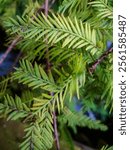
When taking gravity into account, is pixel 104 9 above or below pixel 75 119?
above

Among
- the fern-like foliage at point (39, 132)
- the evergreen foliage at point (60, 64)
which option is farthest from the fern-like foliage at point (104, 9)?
the fern-like foliage at point (39, 132)

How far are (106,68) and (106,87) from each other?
0.03 m

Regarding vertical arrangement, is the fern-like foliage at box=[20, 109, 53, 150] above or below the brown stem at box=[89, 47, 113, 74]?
below

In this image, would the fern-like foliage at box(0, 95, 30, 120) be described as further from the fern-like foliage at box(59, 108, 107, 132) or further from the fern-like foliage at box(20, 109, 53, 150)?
the fern-like foliage at box(59, 108, 107, 132)

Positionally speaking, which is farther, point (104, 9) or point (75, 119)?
point (75, 119)

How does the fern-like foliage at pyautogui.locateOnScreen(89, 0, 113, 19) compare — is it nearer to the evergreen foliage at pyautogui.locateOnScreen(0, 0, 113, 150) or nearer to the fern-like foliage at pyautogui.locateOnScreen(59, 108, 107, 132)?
the evergreen foliage at pyautogui.locateOnScreen(0, 0, 113, 150)

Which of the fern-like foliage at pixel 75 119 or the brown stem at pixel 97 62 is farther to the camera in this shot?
the fern-like foliage at pixel 75 119

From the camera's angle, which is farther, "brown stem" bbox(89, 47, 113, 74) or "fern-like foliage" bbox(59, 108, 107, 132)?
"fern-like foliage" bbox(59, 108, 107, 132)

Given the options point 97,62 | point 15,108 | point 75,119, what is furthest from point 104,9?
point 75,119

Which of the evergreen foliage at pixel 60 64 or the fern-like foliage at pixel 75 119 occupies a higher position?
the evergreen foliage at pixel 60 64

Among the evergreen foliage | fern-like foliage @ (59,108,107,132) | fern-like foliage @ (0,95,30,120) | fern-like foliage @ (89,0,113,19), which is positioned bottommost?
fern-like foliage @ (59,108,107,132)

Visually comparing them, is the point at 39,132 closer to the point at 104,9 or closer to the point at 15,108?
the point at 15,108

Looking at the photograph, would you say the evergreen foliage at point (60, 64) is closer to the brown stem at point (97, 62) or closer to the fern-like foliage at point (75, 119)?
the brown stem at point (97, 62)

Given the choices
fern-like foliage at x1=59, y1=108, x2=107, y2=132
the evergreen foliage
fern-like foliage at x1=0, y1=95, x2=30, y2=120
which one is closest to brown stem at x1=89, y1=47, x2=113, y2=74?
the evergreen foliage
